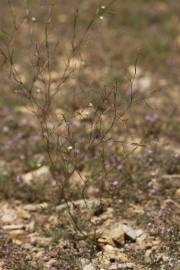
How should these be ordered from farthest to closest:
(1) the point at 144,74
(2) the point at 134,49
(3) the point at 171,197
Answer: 1. (2) the point at 134,49
2. (1) the point at 144,74
3. (3) the point at 171,197

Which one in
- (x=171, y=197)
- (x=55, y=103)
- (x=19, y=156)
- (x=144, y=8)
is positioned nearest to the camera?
(x=171, y=197)

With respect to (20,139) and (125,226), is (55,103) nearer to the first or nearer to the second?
(20,139)

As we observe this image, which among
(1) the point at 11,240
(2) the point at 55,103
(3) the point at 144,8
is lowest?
(1) the point at 11,240

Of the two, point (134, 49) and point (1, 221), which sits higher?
point (134, 49)

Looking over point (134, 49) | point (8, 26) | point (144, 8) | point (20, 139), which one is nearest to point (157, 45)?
point (134, 49)

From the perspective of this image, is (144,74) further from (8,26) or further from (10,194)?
(10,194)

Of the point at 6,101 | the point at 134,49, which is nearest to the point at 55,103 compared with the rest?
the point at 6,101

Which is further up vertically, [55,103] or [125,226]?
[55,103]

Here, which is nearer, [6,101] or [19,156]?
[19,156]

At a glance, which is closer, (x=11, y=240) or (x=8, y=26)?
(x=11, y=240)
